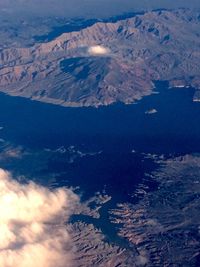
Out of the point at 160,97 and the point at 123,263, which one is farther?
the point at 160,97

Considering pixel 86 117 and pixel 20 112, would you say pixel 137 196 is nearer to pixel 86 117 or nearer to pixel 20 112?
pixel 86 117

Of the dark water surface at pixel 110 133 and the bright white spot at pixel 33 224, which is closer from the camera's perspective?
the bright white spot at pixel 33 224

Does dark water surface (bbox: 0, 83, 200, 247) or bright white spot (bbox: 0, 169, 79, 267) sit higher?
bright white spot (bbox: 0, 169, 79, 267)

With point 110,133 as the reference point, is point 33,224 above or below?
above

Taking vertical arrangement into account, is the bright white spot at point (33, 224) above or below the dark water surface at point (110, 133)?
above

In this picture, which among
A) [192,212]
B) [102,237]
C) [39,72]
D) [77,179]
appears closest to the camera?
[102,237]

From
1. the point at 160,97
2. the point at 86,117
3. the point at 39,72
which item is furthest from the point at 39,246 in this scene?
the point at 39,72

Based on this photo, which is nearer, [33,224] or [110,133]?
[33,224]

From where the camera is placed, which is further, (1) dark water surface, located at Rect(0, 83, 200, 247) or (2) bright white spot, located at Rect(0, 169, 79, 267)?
(1) dark water surface, located at Rect(0, 83, 200, 247)
